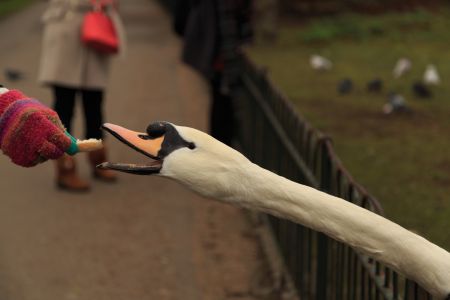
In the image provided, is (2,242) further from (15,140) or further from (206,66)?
(15,140)

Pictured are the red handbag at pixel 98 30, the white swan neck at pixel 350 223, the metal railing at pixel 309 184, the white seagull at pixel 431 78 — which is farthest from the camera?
the white seagull at pixel 431 78

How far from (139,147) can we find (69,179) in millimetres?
5005

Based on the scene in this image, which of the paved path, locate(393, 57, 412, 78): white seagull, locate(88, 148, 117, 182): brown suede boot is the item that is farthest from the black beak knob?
locate(393, 57, 412, 78): white seagull

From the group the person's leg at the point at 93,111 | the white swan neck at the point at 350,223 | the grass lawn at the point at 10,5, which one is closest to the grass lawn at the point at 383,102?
the person's leg at the point at 93,111

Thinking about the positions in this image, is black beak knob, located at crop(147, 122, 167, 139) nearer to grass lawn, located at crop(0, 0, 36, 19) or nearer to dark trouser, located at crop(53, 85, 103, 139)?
dark trouser, located at crop(53, 85, 103, 139)

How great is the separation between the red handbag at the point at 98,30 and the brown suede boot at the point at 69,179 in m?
0.90

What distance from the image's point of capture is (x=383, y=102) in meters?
11.8

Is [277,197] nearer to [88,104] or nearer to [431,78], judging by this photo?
[88,104]

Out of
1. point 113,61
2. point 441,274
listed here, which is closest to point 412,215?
point 441,274

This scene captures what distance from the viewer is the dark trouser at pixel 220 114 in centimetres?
812

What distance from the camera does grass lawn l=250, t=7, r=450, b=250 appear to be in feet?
25.6

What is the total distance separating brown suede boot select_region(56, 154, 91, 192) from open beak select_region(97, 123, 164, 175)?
15.9 ft

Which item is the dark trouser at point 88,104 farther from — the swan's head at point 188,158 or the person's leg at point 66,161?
the swan's head at point 188,158

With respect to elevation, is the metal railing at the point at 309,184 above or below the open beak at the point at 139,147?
below
